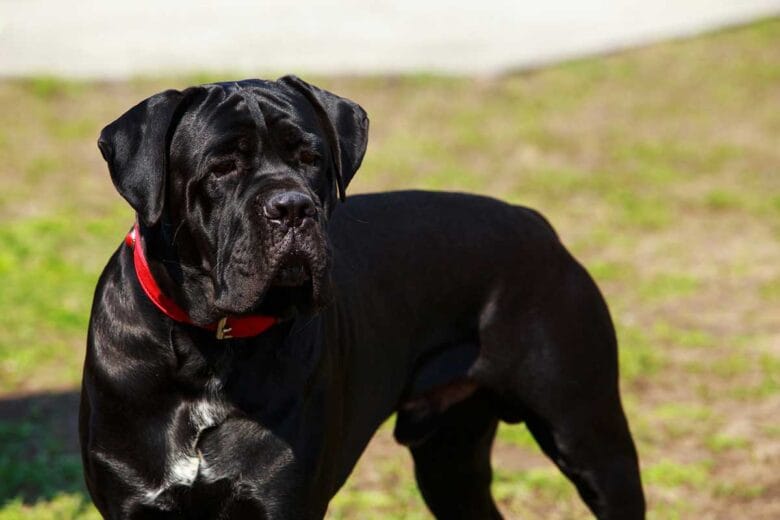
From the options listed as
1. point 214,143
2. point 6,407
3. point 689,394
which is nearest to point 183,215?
point 214,143

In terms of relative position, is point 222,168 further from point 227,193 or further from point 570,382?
point 570,382

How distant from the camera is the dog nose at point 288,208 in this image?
324 centimetres

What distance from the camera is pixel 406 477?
18.6 ft

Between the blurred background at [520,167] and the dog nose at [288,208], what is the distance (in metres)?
2.29

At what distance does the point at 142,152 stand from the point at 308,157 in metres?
0.43

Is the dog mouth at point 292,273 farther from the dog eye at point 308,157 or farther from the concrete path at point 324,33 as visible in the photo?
the concrete path at point 324,33

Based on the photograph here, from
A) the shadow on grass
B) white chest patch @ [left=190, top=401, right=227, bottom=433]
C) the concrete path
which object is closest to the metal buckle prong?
white chest patch @ [left=190, top=401, right=227, bottom=433]

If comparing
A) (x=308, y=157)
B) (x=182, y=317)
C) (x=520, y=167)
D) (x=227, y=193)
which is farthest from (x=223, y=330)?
(x=520, y=167)

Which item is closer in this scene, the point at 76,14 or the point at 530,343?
the point at 530,343

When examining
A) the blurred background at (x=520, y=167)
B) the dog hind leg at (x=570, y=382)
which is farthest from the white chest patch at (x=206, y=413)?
the blurred background at (x=520, y=167)

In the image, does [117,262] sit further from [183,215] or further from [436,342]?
[436,342]

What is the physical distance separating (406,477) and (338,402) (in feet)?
6.54

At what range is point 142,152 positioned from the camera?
3291 mm

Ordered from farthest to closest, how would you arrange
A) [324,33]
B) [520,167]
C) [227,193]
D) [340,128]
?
[324,33]
[520,167]
[340,128]
[227,193]
